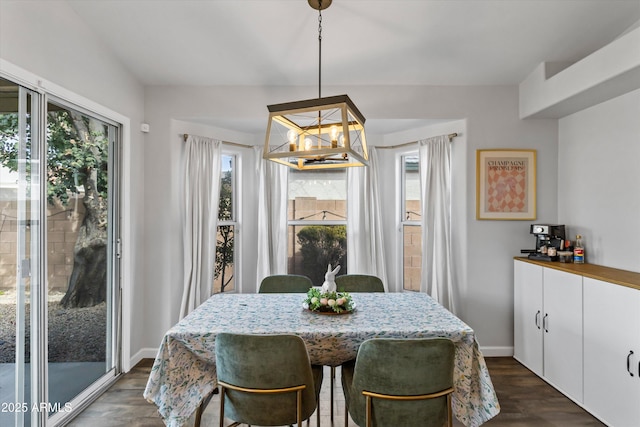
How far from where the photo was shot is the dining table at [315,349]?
184 cm

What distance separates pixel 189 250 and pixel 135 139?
1123 millimetres

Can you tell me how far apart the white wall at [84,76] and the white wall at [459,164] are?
0.14m

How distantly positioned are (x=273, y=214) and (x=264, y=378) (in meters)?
2.25

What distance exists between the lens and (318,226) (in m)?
3.93

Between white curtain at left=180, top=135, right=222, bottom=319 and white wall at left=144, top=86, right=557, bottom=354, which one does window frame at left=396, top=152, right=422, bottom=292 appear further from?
white curtain at left=180, top=135, right=222, bottom=319

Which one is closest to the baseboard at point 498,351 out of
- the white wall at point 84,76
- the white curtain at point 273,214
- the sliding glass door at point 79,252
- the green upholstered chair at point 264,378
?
the white curtain at point 273,214

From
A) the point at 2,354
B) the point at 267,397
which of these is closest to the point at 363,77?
the point at 267,397

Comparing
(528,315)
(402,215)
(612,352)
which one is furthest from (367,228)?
(612,352)

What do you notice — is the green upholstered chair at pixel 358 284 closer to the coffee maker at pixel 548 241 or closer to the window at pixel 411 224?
the window at pixel 411 224

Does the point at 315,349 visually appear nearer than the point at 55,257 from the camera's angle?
Yes

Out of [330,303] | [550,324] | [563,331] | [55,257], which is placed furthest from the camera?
[550,324]

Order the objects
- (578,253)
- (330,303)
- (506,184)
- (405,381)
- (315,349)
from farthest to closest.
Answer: (506,184)
(578,253)
(330,303)
(315,349)
(405,381)

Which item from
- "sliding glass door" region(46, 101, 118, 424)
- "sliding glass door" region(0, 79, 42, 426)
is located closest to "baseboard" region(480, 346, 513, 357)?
"sliding glass door" region(46, 101, 118, 424)

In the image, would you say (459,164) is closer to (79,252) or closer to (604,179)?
(604,179)
